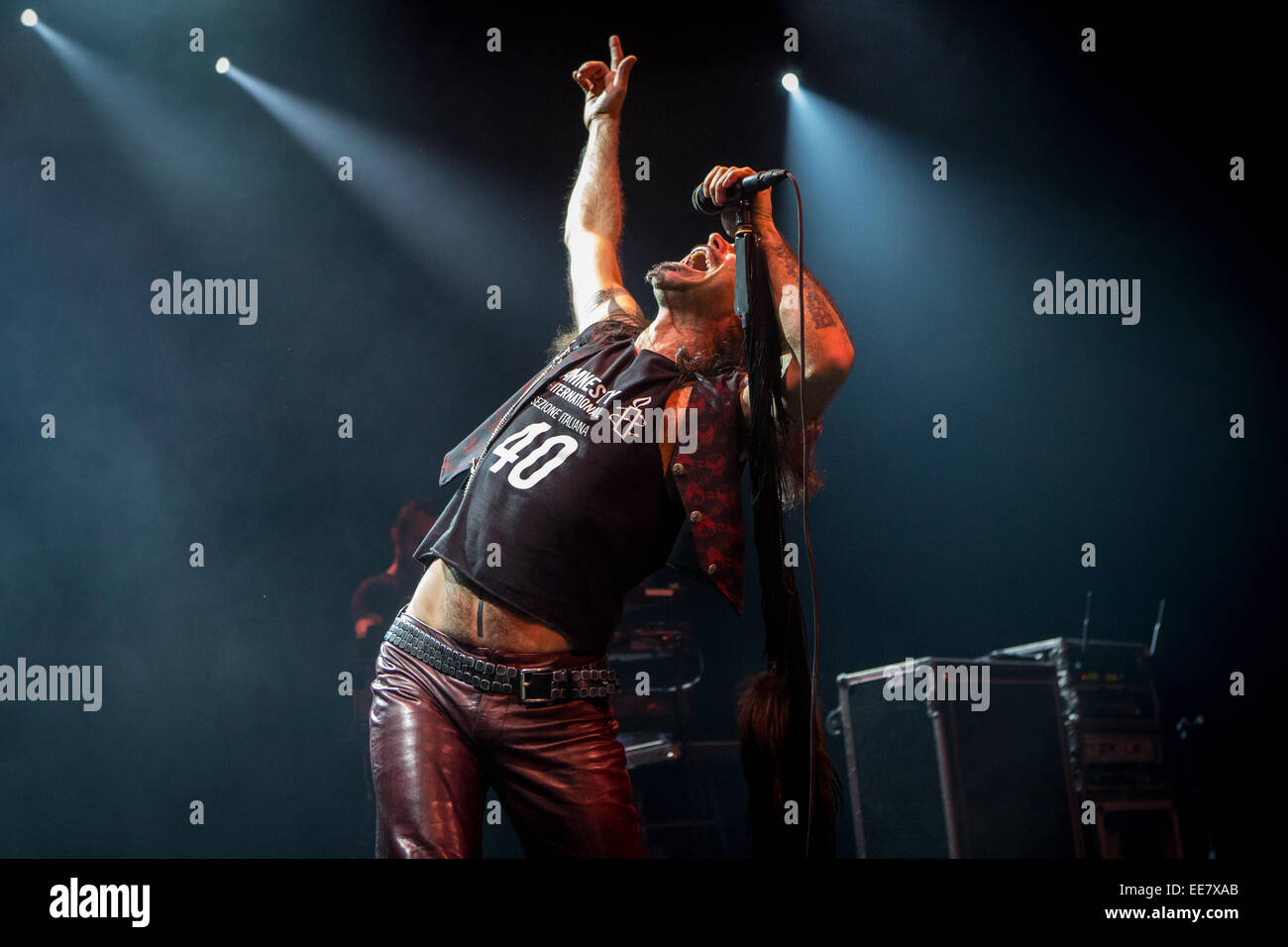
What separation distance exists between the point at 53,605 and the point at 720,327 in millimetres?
4228

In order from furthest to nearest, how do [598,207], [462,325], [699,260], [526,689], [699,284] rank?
[462,325] → [598,207] → [699,260] → [699,284] → [526,689]

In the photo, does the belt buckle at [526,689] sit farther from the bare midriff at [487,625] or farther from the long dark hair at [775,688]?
the long dark hair at [775,688]

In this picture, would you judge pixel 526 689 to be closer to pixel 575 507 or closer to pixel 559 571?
pixel 559 571

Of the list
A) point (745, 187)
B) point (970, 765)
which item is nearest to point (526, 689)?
point (745, 187)

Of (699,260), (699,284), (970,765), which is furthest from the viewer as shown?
(970,765)

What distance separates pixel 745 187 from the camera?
2234mm

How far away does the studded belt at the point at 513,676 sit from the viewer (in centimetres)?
220

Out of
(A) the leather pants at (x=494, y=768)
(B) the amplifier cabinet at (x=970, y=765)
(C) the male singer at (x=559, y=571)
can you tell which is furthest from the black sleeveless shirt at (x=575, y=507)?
(B) the amplifier cabinet at (x=970, y=765)

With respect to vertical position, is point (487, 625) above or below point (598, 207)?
below

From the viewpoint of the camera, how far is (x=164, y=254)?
17.2ft

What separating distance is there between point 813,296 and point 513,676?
1093 millimetres

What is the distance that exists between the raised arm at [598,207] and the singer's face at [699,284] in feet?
0.64

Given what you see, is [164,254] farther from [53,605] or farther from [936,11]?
[936,11]
